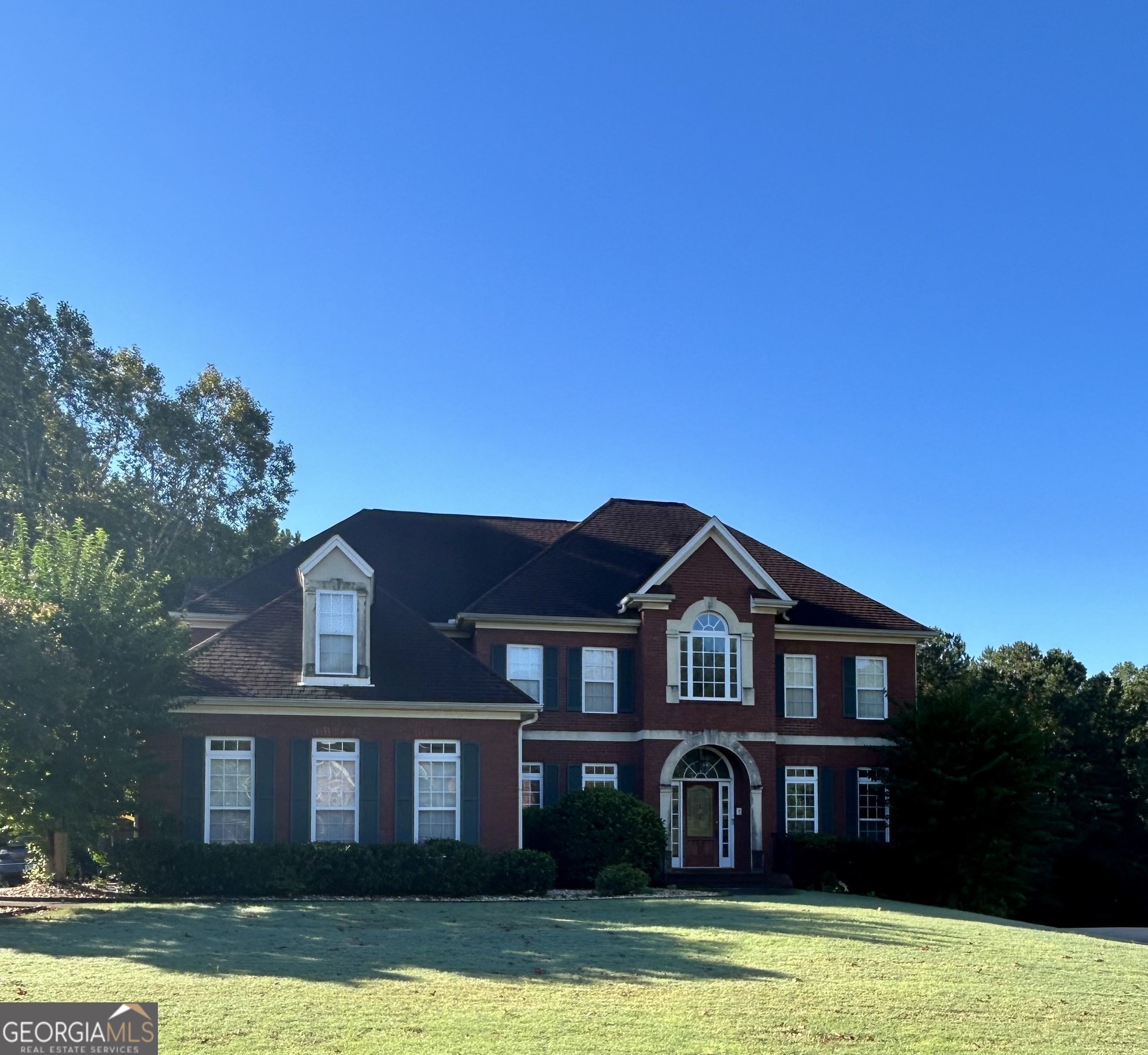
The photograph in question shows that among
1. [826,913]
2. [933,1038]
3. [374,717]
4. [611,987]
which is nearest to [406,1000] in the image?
[611,987]

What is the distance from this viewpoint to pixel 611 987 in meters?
14.4

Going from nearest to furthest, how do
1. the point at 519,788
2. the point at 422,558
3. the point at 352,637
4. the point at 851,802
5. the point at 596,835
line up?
the point at 519,788
the point at 352,637
the point at 596,835
the point at 851,802
the point at 422,558

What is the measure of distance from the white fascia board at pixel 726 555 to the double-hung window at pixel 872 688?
399cm

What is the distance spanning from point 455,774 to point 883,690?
46.0 ft

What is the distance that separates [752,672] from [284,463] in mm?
24502

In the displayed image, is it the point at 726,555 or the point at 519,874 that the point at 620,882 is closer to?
the point at 519,874

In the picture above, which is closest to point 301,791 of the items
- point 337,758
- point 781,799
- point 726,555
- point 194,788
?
point 337,758

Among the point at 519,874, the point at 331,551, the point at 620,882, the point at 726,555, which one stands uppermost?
the point at 726,555

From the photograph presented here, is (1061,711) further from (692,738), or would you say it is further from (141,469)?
(141,469)

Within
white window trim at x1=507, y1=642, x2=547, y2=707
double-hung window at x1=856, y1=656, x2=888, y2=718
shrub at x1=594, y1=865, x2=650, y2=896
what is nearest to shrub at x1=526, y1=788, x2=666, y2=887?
shrub at x1=594, y1=865, x2=650, y2=896

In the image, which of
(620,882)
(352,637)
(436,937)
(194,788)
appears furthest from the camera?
(352,637)

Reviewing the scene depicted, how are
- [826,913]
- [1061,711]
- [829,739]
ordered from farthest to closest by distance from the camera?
1. [1061,711]
2. [829,739]
3. [826,913]

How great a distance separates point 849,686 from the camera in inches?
1436

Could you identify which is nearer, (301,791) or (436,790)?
(301,791)
